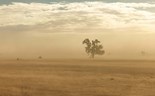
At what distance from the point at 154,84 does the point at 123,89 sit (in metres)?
5.79

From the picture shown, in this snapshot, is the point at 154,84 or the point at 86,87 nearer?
the point at 86,87

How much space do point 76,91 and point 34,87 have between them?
4703mm

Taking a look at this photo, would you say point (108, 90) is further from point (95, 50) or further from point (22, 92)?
point (95, 50)

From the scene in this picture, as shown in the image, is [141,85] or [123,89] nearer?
[123,89]

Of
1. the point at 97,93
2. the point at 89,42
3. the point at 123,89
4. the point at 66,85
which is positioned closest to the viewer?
the point at 97,93

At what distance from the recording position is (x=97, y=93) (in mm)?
30719

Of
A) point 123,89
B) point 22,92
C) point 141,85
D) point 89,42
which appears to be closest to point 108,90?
point 123,89

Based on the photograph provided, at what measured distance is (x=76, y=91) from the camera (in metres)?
31.9

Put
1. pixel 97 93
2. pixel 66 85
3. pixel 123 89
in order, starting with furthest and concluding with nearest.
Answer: pixel 66 85 < pixel 123 89 < pixel 97 93

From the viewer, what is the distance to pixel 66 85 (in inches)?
1431

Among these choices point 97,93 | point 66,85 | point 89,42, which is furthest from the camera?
point 89,42

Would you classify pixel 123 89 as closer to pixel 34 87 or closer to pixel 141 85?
pixel 141 85

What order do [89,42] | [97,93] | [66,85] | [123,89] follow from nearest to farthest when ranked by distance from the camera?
[97,93], [123,89], [66,85], [89,42]

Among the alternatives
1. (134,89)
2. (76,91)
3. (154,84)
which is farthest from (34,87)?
(154,84)
